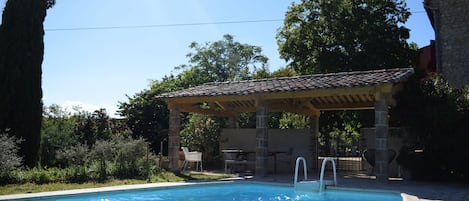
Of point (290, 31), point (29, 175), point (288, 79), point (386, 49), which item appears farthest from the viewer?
point (290, 31)

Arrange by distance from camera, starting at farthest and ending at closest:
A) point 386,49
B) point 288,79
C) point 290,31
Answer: point 290,31 < point 386,49 < point 288,79

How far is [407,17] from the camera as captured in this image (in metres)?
24.7

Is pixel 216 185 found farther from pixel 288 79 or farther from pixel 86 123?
pixel 86 123

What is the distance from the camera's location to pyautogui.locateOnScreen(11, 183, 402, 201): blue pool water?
424 inches

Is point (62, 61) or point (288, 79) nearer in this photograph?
point (288, 79)

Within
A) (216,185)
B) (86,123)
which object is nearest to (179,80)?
(86,123)

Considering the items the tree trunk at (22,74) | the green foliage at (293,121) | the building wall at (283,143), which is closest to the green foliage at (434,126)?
the building wall at (283,143)

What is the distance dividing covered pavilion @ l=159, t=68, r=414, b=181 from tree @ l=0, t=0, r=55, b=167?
14.4ft

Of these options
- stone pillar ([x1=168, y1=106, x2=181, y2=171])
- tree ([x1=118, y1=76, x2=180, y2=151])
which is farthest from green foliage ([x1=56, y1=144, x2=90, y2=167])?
tree ([x1=118, y1=76, x2=180, y2=151])

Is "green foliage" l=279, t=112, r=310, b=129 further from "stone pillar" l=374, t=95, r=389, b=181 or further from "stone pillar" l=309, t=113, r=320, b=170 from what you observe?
"stone pillar" l=374, t=95, r=389, b=181

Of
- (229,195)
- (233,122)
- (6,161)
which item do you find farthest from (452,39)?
(6,161)

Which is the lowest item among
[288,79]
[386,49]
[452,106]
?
[452,106]

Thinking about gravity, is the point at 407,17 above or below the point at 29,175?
above

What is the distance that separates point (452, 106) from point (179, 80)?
25.3m
